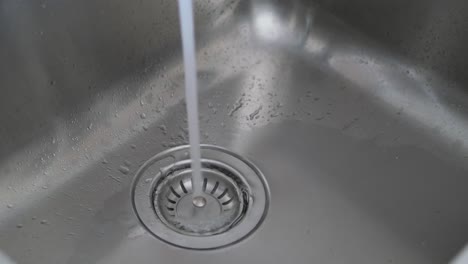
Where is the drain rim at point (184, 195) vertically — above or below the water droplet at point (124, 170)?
below

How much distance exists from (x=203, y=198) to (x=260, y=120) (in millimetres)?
134

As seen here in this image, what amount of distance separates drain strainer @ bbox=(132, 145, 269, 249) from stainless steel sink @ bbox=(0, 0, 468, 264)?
0.04 feet

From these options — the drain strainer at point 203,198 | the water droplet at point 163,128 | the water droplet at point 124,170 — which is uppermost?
the water droplet at point 163,128

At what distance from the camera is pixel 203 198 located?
2.19 feet

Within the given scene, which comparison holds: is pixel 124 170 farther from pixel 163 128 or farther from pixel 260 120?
pixel 260 120

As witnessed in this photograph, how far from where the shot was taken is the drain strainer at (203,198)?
2.05ft

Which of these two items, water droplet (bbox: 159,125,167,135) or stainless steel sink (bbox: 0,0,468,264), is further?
water droplet (bbox: 159,125,167,135)

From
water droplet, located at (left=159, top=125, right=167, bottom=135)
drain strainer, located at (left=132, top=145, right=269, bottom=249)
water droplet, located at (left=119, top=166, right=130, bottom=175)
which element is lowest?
drain strainer, located at (left=132, top=145, right=269, bottom=249)

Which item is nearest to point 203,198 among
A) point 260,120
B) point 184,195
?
point 184,195

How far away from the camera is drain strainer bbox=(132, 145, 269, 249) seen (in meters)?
0.62

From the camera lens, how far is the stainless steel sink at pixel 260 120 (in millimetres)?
614

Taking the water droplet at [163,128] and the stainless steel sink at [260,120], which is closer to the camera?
the stainless steel sink at [260,120]

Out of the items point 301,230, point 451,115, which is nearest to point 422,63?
point 451,115

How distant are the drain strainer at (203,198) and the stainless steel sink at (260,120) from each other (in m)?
Answer: 0.01
